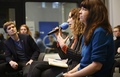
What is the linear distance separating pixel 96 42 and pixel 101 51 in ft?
0.22

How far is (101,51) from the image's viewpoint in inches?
39.4

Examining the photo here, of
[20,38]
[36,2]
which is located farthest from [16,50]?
[36,2]

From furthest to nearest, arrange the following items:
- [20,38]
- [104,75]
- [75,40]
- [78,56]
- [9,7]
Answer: [9,7], [20,38], [75,40], [78,56], [104,75]

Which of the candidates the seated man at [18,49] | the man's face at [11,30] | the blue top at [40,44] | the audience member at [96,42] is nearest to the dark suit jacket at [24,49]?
the seated man at [18,49]

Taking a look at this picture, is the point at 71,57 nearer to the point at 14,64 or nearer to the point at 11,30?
the point at 14,64

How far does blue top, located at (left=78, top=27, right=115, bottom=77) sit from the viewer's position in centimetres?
100

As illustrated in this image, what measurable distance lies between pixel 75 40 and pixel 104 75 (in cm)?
83

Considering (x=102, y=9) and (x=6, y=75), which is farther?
(x=6, y=75)

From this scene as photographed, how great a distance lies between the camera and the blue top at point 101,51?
1.00 metres

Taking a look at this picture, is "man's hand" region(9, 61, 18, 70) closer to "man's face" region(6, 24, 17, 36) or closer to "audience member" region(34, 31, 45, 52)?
"man's face" region(6, 24, 17, 36)

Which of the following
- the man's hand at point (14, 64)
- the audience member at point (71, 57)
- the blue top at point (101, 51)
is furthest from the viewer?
the man's hand at point (14, 64)

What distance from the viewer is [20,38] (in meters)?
2.90

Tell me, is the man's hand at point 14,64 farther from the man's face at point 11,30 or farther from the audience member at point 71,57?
the audience member at point 71,57

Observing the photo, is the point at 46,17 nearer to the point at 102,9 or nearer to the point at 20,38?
the point at 20,38
